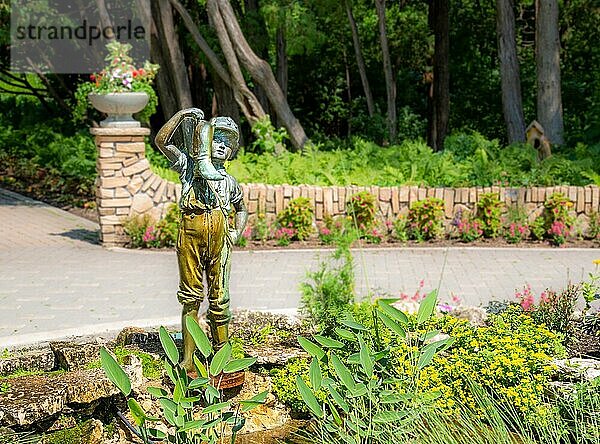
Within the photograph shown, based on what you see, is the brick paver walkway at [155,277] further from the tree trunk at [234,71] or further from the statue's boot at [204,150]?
the tree trunk at [234,71]

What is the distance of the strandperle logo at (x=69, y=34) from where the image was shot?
18547 mm

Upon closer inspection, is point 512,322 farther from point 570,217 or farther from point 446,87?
point 446,87

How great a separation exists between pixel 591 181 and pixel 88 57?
12.8 meters

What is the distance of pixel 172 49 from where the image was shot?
1747 cm

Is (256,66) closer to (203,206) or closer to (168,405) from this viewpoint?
(203,206)

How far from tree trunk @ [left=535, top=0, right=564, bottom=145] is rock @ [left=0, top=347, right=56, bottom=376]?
1276cm

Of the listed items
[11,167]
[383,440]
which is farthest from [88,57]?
[383,440]

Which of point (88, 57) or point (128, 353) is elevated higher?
point (88, 57)

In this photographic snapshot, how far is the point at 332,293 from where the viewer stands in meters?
6.28

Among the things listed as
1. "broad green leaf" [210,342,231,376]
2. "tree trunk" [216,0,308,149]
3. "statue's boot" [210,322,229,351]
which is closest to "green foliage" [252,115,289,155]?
"tree trunk" [216,0,308,149]

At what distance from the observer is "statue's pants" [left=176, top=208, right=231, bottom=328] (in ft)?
16.9

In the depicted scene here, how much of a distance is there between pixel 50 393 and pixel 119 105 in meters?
7.52

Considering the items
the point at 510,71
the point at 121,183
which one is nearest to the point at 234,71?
the point at 121,183

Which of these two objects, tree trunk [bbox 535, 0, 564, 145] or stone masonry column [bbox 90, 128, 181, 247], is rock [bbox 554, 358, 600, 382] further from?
tree trunk [bbox 535, 0, 564, 145]
